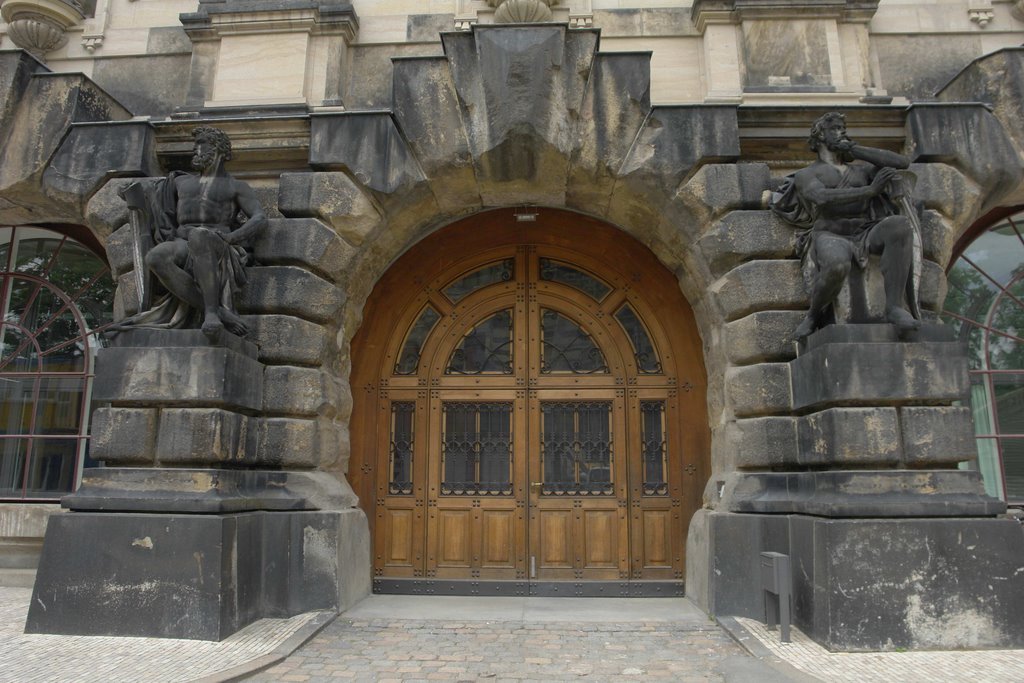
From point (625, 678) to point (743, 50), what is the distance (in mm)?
6043

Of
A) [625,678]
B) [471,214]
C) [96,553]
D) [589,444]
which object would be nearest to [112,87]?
[471,214]

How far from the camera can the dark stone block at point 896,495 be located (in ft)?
17.9

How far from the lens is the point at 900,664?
4.95 metres

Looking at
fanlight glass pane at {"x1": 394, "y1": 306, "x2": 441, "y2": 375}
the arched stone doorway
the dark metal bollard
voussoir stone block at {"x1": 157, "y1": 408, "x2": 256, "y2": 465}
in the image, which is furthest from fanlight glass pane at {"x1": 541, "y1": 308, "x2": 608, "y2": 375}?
voussoir stone block at {"x1": 157, "y1": 408, "x2": 256, "y2": 465}

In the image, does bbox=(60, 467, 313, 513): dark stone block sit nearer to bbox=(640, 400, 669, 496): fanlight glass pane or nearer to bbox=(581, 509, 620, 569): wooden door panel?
bbox=(581, 509, 620, 569): wooden door panel

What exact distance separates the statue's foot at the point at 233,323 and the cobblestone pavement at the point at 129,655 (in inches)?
94.6

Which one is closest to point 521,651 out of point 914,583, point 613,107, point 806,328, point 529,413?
point 529,413

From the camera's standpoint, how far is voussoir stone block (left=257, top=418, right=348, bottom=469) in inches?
255

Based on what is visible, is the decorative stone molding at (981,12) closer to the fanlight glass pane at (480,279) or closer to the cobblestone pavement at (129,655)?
the fanlight glass pane at (480,279)

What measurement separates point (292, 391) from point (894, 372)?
4.99 metres

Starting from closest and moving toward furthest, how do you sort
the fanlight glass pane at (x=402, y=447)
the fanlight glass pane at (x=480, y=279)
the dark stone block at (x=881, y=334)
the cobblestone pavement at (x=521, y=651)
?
the cobblestone pavement at (x=521, y=651) < the dark stone block at (x=881, y=334) < the fanlight glass pane at (x=402, y=447) < the fanlight glass pane at (x=480, y=279)

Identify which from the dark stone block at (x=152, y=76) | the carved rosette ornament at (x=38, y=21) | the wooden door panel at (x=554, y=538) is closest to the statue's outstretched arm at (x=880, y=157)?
the wooden door panel at (x=554, y=538)

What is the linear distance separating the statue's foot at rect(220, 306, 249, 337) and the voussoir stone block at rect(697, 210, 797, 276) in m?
4.18

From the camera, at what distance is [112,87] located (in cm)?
809
